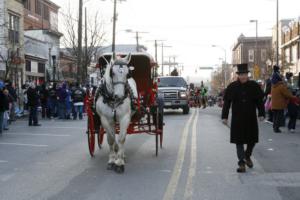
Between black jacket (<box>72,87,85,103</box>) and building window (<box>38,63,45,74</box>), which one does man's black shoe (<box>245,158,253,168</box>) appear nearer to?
black jacket (<box>72,87,85,103</box>)

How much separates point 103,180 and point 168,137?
629 centimetres

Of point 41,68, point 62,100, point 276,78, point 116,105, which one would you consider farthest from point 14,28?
point 116,105

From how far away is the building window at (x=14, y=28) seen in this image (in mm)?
34784

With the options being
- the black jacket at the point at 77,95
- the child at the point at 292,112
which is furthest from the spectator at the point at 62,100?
the child at the point at 292,112

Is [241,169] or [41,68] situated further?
[41,68]

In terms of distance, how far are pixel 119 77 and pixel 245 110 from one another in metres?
2.38

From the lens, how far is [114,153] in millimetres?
9594

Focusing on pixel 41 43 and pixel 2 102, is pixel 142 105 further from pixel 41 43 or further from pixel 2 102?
pixel 41 43

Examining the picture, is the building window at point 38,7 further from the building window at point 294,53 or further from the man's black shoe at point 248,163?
the man's black shoe at point 248,163

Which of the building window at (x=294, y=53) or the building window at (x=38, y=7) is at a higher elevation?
the building window at (x=38, y=7)

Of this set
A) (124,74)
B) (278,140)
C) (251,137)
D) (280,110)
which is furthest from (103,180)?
(280,110)

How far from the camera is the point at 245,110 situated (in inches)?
357

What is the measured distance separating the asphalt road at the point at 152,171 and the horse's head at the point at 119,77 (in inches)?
58.2

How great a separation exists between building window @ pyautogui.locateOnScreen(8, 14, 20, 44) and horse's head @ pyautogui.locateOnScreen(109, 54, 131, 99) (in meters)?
26.8
